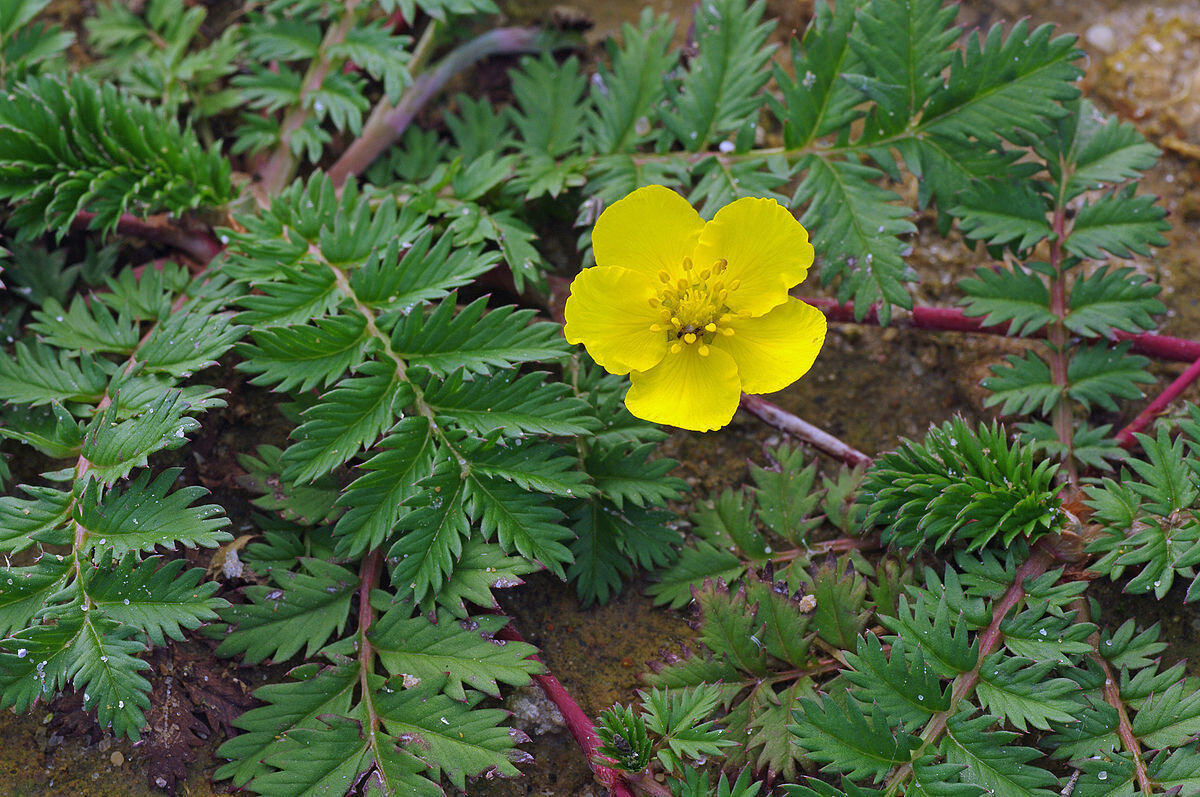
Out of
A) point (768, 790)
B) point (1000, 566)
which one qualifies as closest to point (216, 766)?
point (768, 790)

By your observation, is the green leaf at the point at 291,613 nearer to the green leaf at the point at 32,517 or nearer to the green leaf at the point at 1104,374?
the green leaf at the point at 32,517

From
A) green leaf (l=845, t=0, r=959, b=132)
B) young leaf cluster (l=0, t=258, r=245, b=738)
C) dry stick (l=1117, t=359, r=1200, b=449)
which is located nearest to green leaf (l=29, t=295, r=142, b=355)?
A: young leaf cluster (l=0, t=258, r=245, b=738)

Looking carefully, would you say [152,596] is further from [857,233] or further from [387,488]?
[857,233]

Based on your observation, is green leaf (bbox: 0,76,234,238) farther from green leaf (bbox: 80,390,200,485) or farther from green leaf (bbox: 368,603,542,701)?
green leaf (bbox: 368,603,542,701)

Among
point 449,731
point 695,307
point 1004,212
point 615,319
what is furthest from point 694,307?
point 449,731

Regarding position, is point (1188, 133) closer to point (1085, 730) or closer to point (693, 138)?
point (693, 138)

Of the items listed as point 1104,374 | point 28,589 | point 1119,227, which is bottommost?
point 28,589

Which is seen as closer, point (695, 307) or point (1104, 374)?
point (695, 307)
